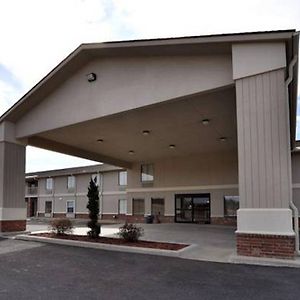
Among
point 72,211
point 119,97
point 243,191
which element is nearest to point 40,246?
point 119,97

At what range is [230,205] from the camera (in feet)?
71.0

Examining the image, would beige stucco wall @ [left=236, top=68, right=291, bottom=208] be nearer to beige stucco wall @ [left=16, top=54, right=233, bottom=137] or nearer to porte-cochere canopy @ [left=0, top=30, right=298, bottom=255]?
porte-cochere canopy @ [left=0, top=30, right=298, bottom=255]

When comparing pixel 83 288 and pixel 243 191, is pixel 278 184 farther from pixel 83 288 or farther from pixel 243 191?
pixel 83 288

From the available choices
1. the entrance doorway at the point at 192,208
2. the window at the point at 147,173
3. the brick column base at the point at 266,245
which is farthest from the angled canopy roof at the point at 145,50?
the window at the point at 147,173

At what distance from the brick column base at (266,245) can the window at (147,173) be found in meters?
15.7

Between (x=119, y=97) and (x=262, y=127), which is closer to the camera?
(x=262, y=127)

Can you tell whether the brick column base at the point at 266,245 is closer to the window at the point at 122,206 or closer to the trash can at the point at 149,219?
the trash can at the point at 149,219

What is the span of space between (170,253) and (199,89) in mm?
4804

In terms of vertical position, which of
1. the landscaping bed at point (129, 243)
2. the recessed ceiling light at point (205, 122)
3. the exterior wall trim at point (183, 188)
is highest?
the recessed ceiling light at point (205, 122)

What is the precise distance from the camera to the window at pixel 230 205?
843 inches

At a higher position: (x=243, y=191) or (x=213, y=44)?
(x=213, y=44)

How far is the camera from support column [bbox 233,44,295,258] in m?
8.64

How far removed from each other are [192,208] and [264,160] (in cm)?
1443

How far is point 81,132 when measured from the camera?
16.1m
